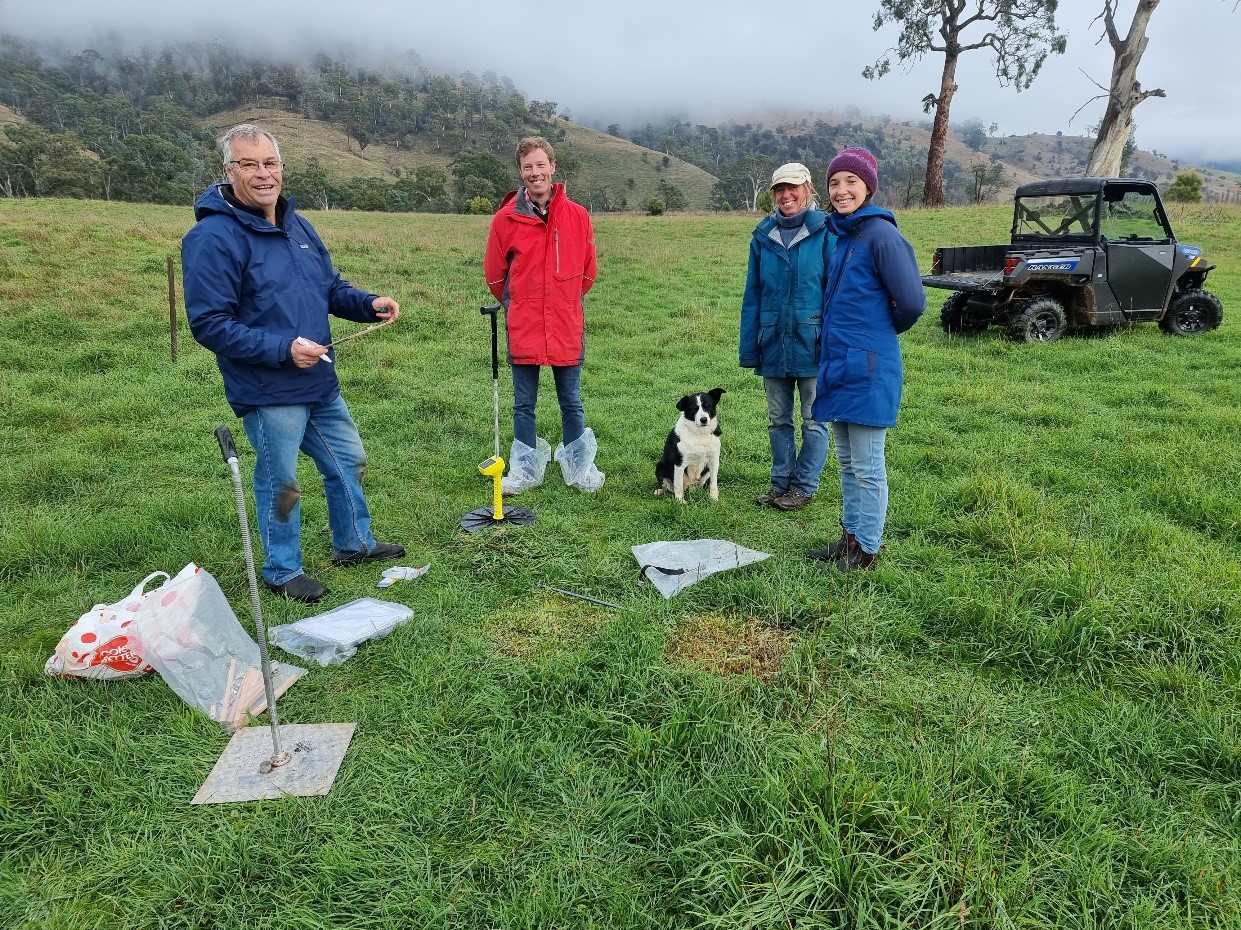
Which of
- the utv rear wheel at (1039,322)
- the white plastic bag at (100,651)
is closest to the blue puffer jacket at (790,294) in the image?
the white plastic bag at (100,651)

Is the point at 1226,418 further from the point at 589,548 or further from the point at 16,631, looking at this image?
the point at 16,631

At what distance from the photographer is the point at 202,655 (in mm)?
2873

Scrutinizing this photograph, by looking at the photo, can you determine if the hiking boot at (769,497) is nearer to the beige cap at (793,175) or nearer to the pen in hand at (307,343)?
the beige cap at (793,175)

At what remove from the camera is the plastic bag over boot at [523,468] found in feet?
16.8

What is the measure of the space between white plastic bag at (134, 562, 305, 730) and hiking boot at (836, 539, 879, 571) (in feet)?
9.02

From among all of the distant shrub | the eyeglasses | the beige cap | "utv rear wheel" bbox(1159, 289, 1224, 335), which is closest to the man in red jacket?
the beige cap

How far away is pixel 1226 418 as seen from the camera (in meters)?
6.07

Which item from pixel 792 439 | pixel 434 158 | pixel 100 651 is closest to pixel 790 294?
pixel 792 439

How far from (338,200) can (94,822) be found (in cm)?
7391

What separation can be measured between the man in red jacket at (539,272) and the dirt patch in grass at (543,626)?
165 centimetres

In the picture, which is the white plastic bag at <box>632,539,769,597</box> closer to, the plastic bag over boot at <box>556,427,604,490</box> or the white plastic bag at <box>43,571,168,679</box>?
the plastic bag over boot at <box>556,427,604,490</box>

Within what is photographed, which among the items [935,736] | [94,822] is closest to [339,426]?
[94,822]

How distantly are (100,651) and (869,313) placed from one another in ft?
12.6

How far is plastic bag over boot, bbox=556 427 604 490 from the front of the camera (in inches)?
203
